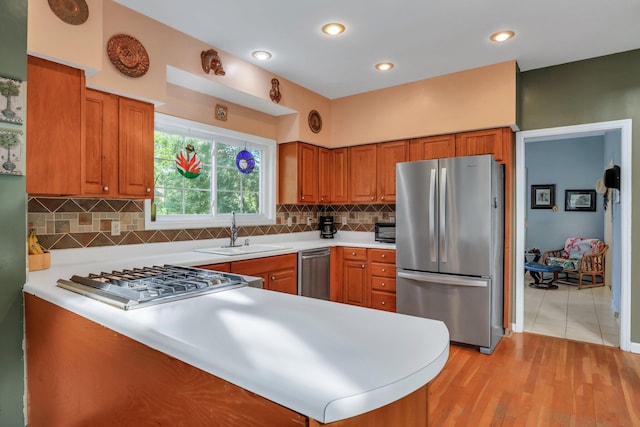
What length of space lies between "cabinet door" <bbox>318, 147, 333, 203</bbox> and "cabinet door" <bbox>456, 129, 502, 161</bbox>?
160 cm

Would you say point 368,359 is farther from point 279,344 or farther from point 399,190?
point 399,190

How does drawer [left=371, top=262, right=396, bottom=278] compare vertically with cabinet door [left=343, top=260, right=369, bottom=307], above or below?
above

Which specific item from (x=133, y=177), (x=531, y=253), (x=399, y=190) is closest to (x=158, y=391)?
(x=133, y=177)

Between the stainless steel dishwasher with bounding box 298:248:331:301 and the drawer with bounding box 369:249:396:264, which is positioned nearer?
the stainless steel dishwasher with bounding box 298:248:331:301

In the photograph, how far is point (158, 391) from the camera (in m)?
1.02

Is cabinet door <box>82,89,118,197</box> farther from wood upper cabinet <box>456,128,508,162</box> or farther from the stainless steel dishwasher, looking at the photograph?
wood upper cabinet <box>456,128,508,162</box>

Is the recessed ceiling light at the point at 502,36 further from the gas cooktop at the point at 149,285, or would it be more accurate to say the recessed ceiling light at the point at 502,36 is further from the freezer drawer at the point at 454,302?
the gas cooktop at the point at 149,285

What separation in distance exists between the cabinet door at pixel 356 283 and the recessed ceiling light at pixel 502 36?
246cm

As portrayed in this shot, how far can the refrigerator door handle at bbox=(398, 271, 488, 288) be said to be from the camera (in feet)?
10.4

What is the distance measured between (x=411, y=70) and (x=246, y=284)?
2947 millimetres

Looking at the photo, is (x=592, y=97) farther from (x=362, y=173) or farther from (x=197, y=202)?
(x=197, y=202)

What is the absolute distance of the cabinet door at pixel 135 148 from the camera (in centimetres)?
252

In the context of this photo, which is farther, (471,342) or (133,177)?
(471,342)

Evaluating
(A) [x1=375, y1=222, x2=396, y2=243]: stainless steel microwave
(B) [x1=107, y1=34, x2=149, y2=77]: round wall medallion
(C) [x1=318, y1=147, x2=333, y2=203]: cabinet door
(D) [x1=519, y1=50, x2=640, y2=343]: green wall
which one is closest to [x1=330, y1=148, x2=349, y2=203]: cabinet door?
(C) [x1=318, y1=147, x2=333, y2=203]: cabinet door
